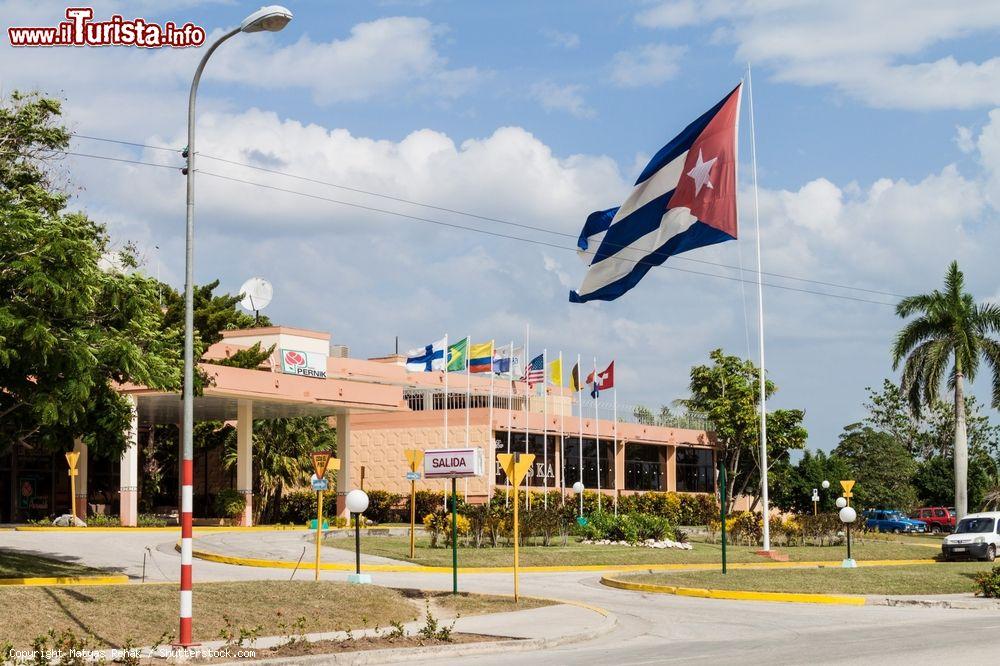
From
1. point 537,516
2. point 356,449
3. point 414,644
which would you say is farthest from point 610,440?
point 414,644

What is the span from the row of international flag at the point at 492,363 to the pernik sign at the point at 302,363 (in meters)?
4.89

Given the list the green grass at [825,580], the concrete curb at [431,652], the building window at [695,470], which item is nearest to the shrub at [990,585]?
the green grass at [825,580]

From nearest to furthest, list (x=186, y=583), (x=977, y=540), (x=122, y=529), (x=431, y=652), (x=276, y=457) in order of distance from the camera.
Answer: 1. (x=186, y=583)
2. (x=431, y=652)
3. (x=977, y=540)
4. (x=122, y=529)
5. (x=276, y=457)

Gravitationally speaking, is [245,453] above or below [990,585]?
Result: above

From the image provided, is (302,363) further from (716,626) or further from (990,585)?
(716,626)

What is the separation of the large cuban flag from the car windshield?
1689 cm

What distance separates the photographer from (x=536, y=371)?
55.2 meters

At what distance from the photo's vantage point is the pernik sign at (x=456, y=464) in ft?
77.9

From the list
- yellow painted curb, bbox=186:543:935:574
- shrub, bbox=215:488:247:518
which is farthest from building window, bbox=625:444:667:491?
yellow painted curb, bbox=186:543:935:574

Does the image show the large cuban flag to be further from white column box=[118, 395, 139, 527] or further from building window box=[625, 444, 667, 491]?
building window box=[625, 444, 667, 491]

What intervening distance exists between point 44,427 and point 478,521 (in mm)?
15915

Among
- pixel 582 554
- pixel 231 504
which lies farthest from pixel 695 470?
pixel 582 554

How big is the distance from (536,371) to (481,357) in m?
2.74

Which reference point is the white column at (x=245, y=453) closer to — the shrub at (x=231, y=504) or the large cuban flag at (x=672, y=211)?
the shrub at (x=231, y=504)
